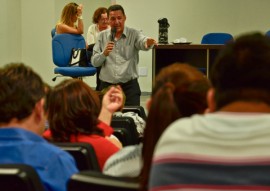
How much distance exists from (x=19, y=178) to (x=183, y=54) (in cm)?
624

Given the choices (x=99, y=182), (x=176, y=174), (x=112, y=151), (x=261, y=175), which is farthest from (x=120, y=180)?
(x=112, y=151)

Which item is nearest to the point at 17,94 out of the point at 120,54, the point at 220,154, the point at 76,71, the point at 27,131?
the point at 27,131

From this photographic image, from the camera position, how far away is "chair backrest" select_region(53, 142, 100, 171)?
1.82 meters

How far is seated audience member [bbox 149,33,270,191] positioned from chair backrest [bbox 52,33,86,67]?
623cm

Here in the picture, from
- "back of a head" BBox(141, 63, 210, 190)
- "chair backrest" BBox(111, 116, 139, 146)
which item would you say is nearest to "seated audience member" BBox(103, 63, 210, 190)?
"back of a head" BBox(141, 63, 210, 190)

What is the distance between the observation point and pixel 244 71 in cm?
110

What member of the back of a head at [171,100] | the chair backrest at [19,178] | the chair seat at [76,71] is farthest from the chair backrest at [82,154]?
the chair seat at [76,71]

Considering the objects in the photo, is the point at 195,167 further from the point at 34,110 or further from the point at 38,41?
the point at 38,41

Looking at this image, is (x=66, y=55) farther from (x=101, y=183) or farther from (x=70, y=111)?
(x=101, y=183)

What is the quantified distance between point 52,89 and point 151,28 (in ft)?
22.7

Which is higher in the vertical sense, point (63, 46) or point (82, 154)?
point (63, 46)

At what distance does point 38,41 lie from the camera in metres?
10.3

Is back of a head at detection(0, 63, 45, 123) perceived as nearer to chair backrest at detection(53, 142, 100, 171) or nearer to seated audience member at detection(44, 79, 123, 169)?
chair backrest at detection(53, 142, 100, 171)

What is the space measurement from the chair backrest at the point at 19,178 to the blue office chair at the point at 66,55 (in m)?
5.64
